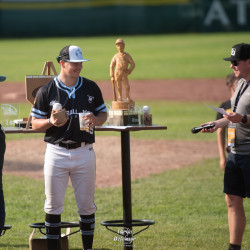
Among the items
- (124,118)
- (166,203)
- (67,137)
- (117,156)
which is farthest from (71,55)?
(117,156)

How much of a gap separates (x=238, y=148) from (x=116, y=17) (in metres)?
38.4

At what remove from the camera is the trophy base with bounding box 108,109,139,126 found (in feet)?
21.2

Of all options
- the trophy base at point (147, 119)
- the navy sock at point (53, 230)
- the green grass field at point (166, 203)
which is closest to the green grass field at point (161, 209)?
the green grass field at point (166, 203)

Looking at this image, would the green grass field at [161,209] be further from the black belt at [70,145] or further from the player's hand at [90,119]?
the player's hand at [90,119]

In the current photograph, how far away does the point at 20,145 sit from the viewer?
13.2m

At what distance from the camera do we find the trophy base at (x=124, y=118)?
647 centimetres

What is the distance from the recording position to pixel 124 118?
647cm

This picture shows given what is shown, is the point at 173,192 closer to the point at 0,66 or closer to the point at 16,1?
the point at 0,66

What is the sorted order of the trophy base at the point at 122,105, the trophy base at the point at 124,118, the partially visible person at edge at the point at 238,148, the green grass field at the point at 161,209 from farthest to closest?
the green grass field at the point at 161,209, the trophy base at the point at 122,105, the trophy base at the point at 124,118, the partially visible person at edge at the point at 238,148

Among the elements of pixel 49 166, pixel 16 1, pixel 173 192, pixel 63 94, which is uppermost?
pixel 16 1

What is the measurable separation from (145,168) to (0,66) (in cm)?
1821

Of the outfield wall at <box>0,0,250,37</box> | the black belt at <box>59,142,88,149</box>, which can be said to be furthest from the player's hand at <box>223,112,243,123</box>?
the outfield wall at <box>0,0,250,37</box>

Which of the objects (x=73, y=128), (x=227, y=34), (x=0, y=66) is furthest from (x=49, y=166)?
(x=227, y=34)

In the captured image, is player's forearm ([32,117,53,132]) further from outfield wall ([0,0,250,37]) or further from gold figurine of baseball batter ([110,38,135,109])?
outfield wall ([0,0,250,37])
